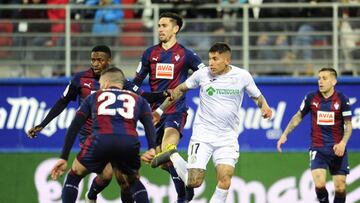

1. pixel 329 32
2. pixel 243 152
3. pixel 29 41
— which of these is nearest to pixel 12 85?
pixel 29 41

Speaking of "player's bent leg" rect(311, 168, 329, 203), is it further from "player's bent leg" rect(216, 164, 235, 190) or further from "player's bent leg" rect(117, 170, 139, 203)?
"player's bent leg" rect(117, 170, 139, 203)

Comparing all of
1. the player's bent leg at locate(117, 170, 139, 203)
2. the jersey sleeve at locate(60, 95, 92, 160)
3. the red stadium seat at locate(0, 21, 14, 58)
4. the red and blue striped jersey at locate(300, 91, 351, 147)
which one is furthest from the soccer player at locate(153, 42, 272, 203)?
the red stadium seat at locate(0, 21, 14, 58)

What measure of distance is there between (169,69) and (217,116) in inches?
48.3

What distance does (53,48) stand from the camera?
19141 mm

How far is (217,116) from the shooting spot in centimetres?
1441

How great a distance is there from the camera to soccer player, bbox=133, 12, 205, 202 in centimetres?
1512

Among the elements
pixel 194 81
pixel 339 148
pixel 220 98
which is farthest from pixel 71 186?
pixel 339 148

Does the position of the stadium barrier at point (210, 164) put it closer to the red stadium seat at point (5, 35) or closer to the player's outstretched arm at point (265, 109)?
the red stadium seat at point (5, 35)

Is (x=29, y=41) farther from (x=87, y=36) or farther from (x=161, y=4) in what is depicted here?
(x=161, y=4)

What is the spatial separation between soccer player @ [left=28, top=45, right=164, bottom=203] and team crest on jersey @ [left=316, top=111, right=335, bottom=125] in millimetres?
3197

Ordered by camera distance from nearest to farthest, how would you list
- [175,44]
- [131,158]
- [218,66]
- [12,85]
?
[131,158] → [218,66] → [175,44] → [12,85]

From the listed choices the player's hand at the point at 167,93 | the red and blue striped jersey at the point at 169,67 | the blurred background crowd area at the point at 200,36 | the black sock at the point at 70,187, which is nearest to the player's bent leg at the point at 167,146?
the red and blue striped jersey at the point at 169,67

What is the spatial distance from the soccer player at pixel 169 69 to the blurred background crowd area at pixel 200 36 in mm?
3791

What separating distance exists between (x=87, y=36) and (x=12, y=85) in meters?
1.54
